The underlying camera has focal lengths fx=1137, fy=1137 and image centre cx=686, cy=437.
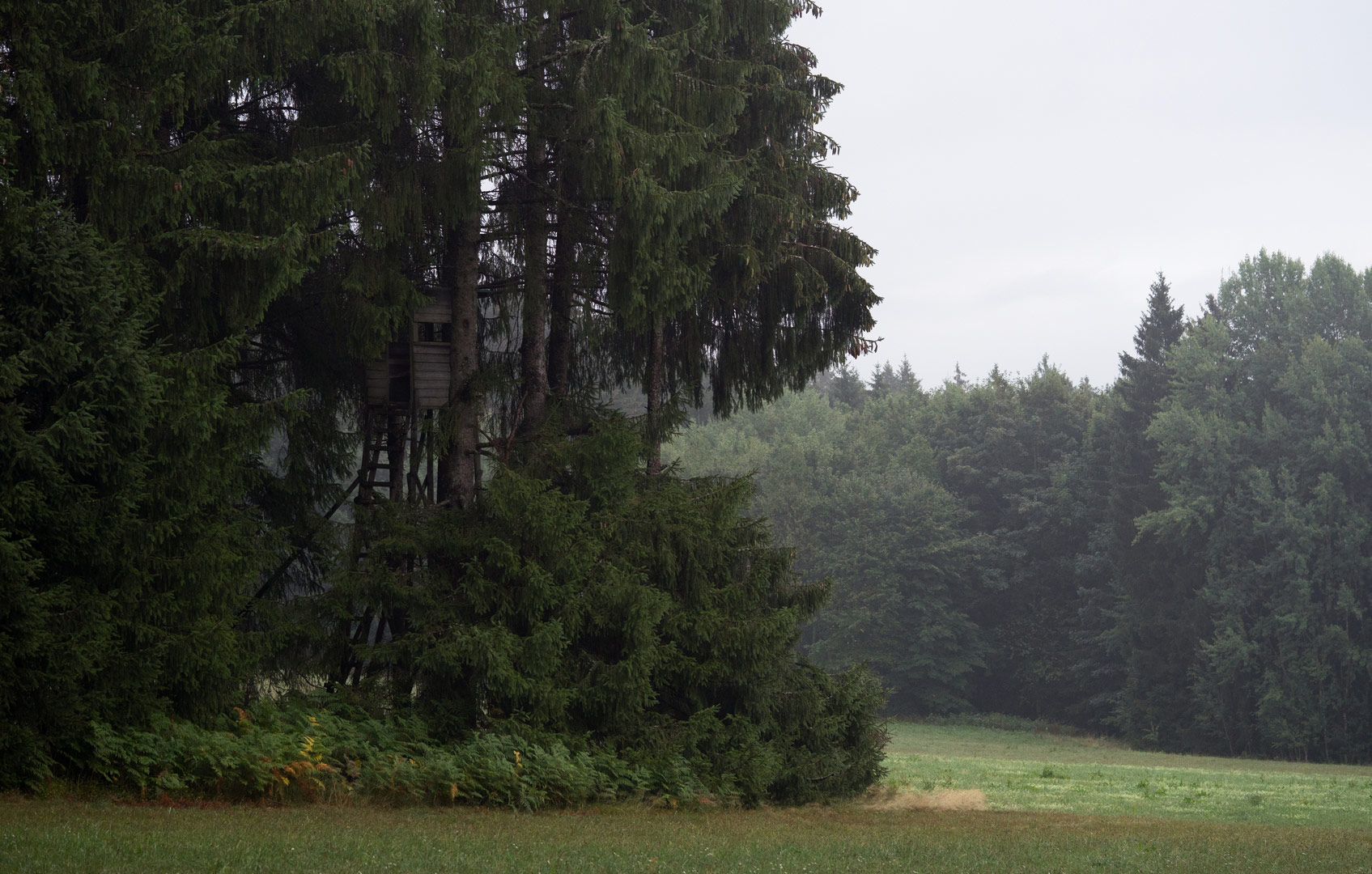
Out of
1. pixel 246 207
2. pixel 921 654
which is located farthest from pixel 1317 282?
pixel 246 207

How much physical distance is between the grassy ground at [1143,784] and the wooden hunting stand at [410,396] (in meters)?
8.53

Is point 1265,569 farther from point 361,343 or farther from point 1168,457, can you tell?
point 361,343

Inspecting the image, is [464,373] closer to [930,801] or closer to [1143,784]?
[930,801]

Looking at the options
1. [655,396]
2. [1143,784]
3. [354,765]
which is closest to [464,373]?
[655,396]

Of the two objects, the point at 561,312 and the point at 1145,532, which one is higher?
the point at 561,312

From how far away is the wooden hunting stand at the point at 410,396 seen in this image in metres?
14.4

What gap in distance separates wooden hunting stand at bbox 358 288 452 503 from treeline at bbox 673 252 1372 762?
92.9ft

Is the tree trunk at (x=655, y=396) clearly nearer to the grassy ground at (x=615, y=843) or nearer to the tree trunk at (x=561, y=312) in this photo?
the tree trunk at (x=561, y=312)

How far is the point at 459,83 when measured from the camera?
40.3 ft

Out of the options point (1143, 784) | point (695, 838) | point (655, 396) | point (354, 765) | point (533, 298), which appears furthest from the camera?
point (1143, 784)

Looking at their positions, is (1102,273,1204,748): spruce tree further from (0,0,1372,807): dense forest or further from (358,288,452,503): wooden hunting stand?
(358,288,452,503): wooden hunting stand

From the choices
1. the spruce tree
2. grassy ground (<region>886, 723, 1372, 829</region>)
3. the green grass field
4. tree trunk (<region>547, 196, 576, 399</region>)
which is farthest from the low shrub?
the spruce tree

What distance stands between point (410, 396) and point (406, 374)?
560mm

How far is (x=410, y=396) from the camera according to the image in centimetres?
1464
